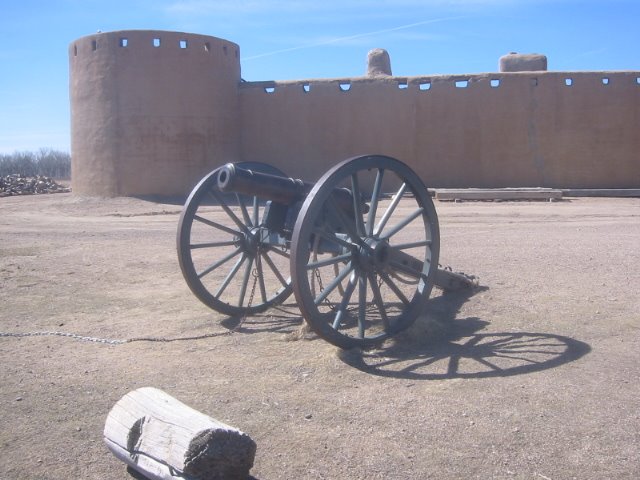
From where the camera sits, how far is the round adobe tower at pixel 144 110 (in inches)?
812

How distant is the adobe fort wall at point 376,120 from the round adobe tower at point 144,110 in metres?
0.03

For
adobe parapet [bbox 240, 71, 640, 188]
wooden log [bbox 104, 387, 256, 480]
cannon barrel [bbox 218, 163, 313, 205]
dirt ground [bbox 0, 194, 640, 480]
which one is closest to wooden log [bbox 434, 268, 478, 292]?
dirt ground [bbox 0, 194, 640, 480]

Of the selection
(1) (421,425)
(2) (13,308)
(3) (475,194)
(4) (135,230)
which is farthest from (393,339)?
(3) (475,194)

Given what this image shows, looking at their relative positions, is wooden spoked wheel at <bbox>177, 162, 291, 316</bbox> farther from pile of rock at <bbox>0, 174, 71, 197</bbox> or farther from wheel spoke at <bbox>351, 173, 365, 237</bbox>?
pile of rock at <bbox>0, 174, 71, 197</bbox>

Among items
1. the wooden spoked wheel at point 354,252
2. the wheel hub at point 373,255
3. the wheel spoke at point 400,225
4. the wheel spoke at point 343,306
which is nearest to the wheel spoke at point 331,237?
the wooden spoked wheel at point 354,252

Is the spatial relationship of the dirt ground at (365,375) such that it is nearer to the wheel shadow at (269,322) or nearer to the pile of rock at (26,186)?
the wheel shadow at (269,322)

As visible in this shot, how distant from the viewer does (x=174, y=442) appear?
11.3 ft

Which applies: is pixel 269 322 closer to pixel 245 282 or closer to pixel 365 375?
pixel 245 282

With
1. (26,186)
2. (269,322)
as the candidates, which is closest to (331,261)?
(269,322)

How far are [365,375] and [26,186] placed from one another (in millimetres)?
25673

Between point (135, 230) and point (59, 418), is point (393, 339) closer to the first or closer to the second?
point (59, 418)

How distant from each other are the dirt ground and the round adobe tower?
11880 mm

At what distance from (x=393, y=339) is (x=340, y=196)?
1.21 m

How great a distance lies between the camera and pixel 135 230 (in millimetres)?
13906
